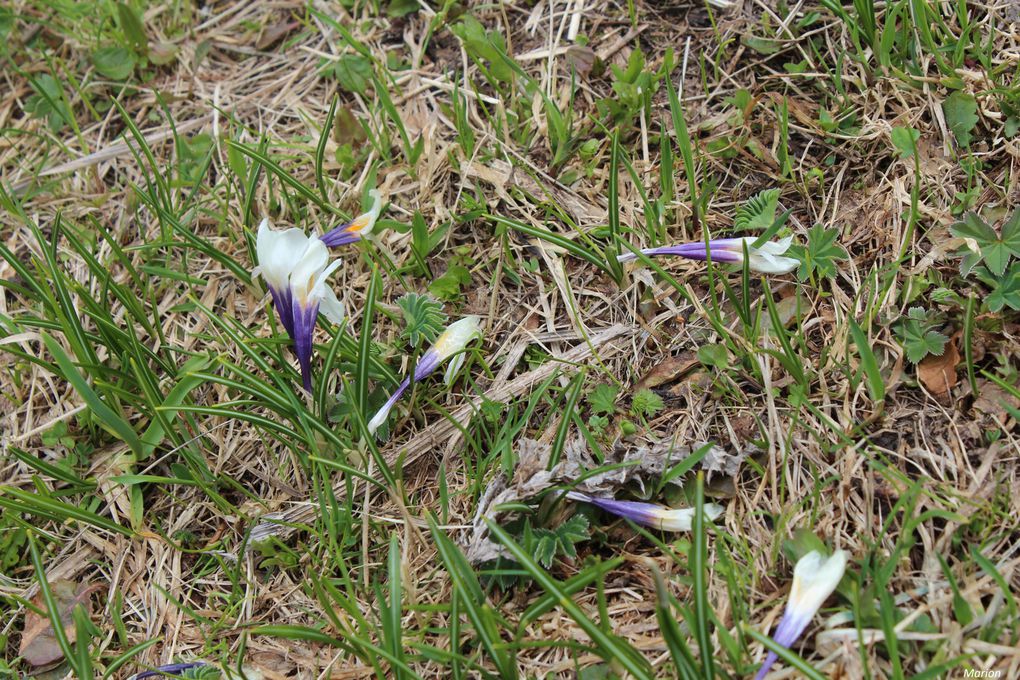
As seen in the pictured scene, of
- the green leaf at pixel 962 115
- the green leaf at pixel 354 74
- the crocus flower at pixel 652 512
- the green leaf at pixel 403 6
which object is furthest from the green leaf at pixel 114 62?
the green leaf at pixel 962 115

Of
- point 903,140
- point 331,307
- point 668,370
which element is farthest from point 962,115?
point 331,307

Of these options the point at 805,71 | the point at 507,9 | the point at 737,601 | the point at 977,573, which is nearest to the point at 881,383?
the point at 977,573

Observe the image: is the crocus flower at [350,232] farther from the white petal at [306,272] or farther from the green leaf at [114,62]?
the green leaf at [114,62]

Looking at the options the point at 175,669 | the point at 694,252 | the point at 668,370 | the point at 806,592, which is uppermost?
the point at 694,252

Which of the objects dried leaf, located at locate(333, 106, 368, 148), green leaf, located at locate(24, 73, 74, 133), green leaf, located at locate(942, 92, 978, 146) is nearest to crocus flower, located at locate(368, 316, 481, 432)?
dried leaf, located at locate(333, 106, 368, 148)

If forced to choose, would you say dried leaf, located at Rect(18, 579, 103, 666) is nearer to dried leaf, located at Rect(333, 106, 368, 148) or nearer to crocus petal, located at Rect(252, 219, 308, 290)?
crocus petal, located at Rect(252, 219, 308, 290)

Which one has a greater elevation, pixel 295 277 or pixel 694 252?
pixel 295 277

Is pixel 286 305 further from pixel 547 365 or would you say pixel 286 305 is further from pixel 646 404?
pixel 646 404

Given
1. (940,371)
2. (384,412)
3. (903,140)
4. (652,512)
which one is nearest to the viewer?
(652,512)
